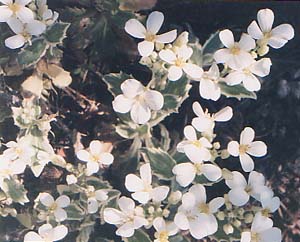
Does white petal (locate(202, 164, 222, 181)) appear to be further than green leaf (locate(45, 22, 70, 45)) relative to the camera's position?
No

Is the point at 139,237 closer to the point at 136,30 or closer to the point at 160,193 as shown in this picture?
the point at 160,193

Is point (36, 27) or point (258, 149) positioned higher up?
point (36, 27)

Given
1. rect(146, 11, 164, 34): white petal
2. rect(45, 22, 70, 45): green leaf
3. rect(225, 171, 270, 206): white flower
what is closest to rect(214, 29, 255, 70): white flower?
rect(146, 11, 164, 34): white petal

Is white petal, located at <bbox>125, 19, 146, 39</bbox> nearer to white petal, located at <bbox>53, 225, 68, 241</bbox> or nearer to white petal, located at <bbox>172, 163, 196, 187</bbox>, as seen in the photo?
white petal, located at <bbox>172, 163, 196, 187</bbox>

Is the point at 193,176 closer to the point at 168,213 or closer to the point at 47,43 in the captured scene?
the point at 168,213

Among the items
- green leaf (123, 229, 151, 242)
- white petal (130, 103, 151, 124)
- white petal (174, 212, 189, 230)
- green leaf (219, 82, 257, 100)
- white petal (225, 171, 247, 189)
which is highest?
white petal (130, 103, 151, 124)

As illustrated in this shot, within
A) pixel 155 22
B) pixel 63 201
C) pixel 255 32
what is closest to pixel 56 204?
pixel 63 201

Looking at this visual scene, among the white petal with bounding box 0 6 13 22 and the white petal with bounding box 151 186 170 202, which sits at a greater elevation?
the white petal with bounding box 0 6 13 22
